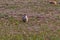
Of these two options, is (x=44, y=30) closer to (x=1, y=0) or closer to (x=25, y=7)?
(x=25, y=7)

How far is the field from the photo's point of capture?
20.3ft

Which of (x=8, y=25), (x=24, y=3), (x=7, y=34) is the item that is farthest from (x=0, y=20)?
(x=24, y=3)

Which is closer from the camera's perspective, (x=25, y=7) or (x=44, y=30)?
(x=44, y=30)

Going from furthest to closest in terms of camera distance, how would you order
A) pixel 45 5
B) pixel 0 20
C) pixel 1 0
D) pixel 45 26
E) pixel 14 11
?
1. pixel 1 0
2. pixel 45 5
3. pixel 14 11
4. pixel 0 20
5. pixel 45 26

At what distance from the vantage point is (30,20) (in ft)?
24.6

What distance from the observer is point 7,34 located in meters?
6.25

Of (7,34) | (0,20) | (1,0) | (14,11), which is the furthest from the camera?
(1,0)

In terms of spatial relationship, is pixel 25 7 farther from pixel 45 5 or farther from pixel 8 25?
pixel 8 25

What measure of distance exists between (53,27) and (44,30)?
430 mm

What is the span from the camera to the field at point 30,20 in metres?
6.18

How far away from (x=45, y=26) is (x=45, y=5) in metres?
2.41

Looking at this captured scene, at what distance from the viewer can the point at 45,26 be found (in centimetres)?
689

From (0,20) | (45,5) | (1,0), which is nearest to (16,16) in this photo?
(0,20)

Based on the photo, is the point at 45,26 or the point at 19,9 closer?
the point at 45,26
